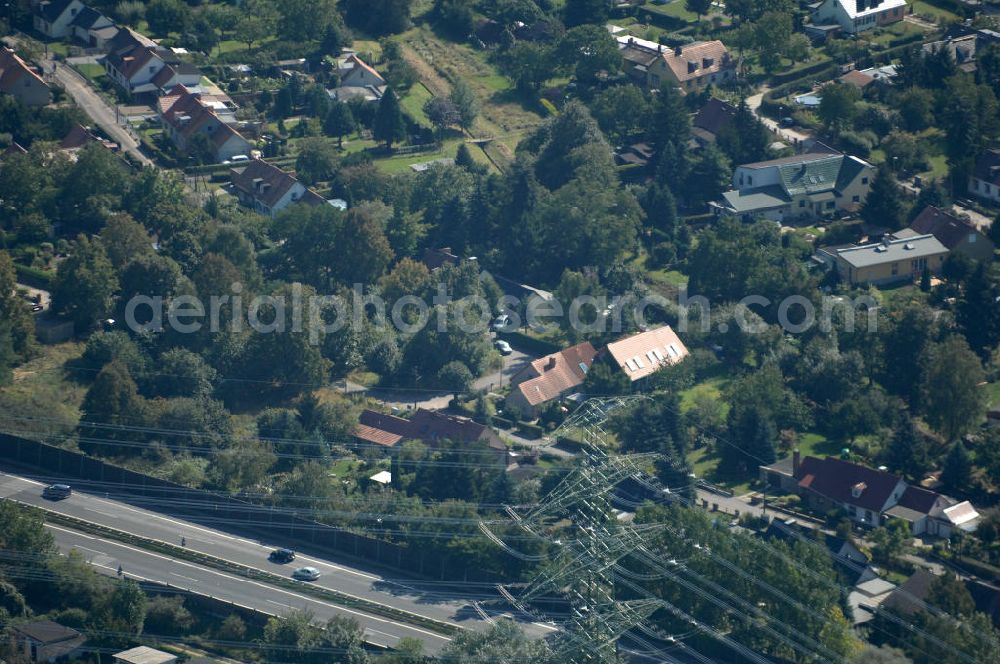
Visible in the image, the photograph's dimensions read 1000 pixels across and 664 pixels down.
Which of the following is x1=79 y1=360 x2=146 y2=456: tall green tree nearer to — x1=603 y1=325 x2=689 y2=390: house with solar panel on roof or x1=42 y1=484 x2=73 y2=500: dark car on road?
x1=42 y1=484 x2=73 y2=500: dark car on road

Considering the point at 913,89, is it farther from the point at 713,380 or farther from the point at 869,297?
the point at 713,380

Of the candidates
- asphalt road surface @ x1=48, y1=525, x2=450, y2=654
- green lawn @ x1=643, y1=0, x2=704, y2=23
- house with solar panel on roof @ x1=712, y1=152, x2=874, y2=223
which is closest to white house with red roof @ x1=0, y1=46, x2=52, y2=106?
house with solar panel on roof @ x1=712, y1=152, x2=874, y2=223

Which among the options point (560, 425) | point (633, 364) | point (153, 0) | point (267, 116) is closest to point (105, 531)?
point (560, 425)

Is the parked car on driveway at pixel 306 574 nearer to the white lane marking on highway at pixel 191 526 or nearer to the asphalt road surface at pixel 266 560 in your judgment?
the asphalt road surface at pixel 266 560

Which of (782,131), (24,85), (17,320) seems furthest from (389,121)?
(17,320)

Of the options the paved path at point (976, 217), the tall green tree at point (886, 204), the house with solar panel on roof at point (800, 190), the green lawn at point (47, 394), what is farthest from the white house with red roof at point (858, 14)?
the green lawn at point (47, 394)
